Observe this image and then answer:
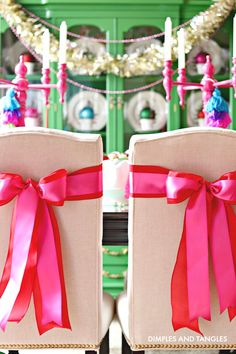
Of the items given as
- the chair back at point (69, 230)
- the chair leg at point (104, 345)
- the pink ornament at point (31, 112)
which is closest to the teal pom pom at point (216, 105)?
the chair back at point (69, 230)

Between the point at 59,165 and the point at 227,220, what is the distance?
0.47m

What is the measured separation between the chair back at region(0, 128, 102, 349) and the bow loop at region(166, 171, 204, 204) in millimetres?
193

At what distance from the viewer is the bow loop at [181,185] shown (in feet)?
5.19

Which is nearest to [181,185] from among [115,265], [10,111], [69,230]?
[69,230]

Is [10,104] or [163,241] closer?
[163,241]

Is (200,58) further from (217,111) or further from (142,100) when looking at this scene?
(217,111)

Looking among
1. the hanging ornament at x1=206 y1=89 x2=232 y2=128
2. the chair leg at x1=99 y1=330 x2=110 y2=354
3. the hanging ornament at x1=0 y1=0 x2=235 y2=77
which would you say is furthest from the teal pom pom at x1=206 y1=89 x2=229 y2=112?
the hanging ornament at x1=0 y1=0 x2=235 y2=77

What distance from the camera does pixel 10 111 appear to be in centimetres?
226

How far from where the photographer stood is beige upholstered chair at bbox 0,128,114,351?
1.60 meters

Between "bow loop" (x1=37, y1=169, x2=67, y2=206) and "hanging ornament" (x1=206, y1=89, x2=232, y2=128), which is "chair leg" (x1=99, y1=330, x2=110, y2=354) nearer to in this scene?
"bow loop" (x1=37, y1=169, x2=67, y2=206)

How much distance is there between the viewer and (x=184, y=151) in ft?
5.26

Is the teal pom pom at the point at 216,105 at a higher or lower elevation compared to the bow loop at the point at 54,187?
higher

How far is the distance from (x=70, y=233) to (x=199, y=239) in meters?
0.34

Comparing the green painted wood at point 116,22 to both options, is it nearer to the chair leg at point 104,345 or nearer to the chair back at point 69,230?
the chair leg at point 104,345
